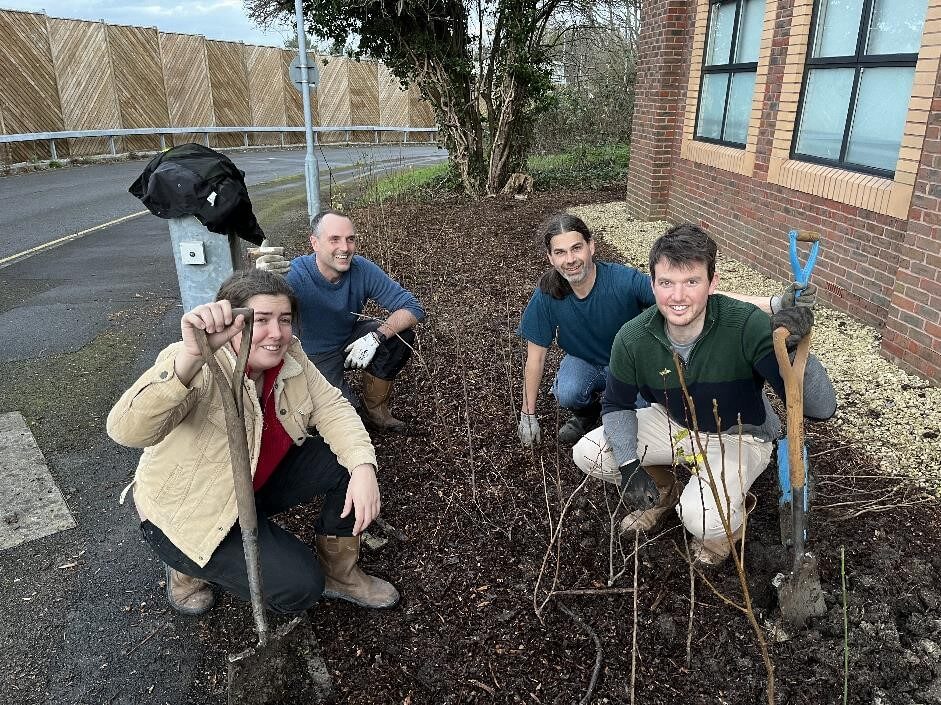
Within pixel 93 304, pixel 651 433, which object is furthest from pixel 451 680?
pixel 93 304

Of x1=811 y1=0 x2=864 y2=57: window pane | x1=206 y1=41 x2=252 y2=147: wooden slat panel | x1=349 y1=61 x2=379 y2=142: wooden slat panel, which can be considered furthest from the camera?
x1=349 y1=61 x2=379 y2=142: wooden slat panel

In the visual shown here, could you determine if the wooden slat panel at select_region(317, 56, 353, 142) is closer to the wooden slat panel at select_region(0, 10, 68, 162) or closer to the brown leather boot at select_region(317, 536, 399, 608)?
the wooden slat panel at select_region(0, 10, 68, 162)

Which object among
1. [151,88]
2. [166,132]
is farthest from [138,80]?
[166,132]

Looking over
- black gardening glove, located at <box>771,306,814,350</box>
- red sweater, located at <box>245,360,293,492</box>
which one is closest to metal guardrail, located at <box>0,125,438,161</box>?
red sweater, located at <box>245,360,293,492</box>

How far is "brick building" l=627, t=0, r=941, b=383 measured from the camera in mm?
4254

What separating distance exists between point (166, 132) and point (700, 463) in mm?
21683

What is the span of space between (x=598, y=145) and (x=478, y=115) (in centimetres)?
449

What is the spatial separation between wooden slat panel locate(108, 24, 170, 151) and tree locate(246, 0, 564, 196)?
992cm

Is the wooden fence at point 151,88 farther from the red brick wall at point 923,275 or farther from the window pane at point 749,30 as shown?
the red brick wall at point 923,275

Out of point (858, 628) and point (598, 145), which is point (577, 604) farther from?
point (598, 145)

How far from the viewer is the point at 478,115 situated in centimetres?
1159

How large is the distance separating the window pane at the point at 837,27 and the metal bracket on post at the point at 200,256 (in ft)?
15.8

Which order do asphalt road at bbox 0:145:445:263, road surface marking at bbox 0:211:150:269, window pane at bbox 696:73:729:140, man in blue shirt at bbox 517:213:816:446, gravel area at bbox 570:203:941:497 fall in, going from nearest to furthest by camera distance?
man in blue shirt at bbox 517:213:816:446
gravel area at bbox 570:203:941:497
window pane at bbox 696:73:729:140
road surface marking at bbox 0:211:150:269
asphalt road at bbox 0:145:445:263

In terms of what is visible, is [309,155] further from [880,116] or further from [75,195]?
[75,195]
